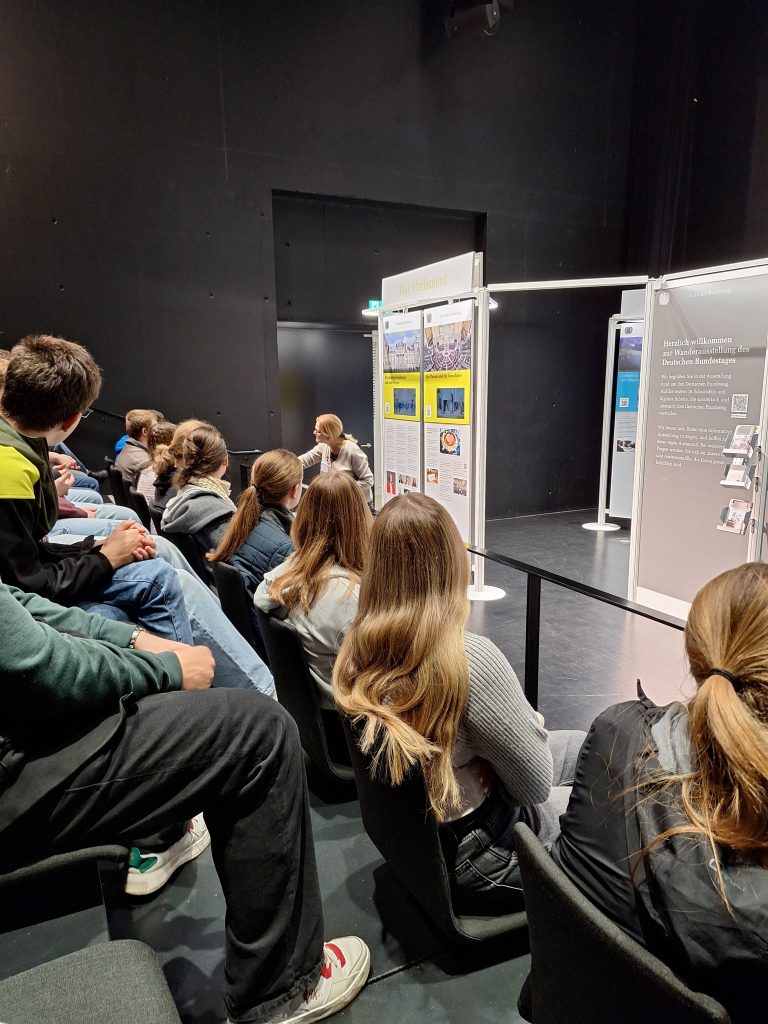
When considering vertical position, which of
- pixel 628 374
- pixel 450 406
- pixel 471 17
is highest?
pixel 471 17

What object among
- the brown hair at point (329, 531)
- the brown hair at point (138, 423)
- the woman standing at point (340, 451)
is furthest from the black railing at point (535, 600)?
the brown hair at point (138, 423)

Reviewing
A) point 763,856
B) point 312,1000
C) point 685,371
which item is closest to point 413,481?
point 685,371

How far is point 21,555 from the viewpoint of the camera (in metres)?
1.67

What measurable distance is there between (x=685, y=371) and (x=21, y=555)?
357 cm

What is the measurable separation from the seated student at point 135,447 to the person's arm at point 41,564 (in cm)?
277

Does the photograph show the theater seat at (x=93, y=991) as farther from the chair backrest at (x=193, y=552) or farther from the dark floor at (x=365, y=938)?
the chair backrest at (x=193, y=552)

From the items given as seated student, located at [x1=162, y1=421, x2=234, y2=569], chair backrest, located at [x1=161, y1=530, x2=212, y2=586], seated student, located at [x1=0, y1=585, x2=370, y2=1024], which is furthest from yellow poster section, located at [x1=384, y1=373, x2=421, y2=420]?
seated student, located at [x1=0, y1=585, x2=370, y2=1024]

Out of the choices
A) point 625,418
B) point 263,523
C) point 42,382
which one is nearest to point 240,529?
point 263,523

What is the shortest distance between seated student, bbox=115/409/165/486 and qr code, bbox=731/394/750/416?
151 inches

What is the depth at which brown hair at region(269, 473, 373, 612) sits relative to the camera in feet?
6.27

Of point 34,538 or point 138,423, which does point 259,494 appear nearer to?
point 34,538

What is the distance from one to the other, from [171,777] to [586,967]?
68 cm

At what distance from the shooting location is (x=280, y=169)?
20.6 ft

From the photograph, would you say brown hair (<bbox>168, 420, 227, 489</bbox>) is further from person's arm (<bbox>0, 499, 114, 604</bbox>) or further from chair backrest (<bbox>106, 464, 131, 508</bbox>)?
chair backrest (<bbox>106, 464, 131, 508</bbox>)
